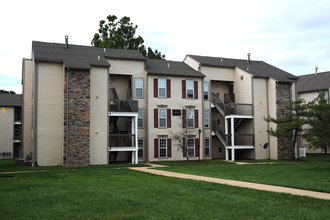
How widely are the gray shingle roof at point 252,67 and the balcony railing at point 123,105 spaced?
27.1 ft

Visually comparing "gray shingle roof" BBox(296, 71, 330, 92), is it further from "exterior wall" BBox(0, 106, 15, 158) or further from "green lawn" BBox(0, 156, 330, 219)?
"exterior wall" BBox(0, 106, 15, 158)

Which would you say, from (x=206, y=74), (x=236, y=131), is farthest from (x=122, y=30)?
(x=236, y=131)

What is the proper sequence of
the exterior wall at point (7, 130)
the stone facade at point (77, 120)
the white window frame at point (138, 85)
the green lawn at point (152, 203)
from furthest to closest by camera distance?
1. the exterior wall at point (7, 130)
2. the white window frame at point (138, 85)
3. the stone facade at point (77, 120)
4. the green lawn at point (152, 203)

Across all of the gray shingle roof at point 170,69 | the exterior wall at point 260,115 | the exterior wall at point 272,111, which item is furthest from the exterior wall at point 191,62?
the exterior wall at point 272,111

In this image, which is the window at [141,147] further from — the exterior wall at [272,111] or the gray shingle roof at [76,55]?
the exterior wall at [272,111]

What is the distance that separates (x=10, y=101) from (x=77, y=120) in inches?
1051

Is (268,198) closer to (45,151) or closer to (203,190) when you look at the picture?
(203,190)

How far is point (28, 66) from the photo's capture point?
2977 cm

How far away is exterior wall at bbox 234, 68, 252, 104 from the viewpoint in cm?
3178

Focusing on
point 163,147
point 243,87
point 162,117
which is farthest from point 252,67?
point 163,147

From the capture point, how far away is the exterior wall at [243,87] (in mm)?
31781

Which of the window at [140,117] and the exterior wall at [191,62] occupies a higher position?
the exterior wall at [191,62]

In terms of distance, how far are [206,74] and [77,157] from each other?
13849 millimetres

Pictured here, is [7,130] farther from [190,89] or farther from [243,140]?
[243,140]
